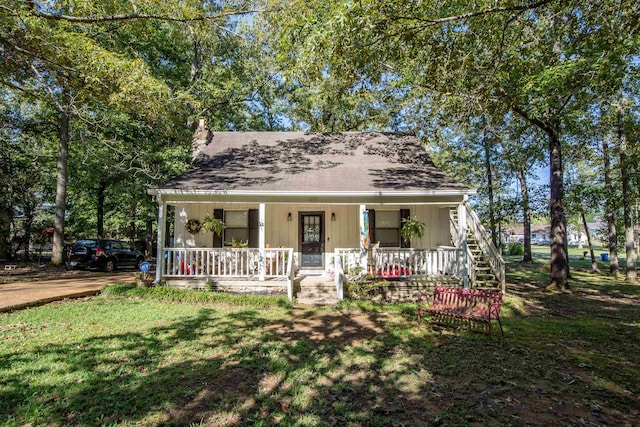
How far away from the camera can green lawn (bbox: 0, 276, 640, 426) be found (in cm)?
354

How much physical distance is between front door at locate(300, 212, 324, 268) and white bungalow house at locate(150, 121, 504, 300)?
0.11 feet

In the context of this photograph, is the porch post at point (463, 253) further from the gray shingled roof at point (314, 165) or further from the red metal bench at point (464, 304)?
the red metal bench at point (464, 304)

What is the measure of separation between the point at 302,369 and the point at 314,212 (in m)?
7.46

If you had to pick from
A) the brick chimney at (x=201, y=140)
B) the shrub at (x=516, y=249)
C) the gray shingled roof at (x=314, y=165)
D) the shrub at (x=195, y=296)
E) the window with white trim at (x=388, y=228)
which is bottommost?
the shrub at (x=516, y=249)

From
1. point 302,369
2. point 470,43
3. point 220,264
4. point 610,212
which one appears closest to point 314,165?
point 220,264

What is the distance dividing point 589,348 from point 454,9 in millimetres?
7876

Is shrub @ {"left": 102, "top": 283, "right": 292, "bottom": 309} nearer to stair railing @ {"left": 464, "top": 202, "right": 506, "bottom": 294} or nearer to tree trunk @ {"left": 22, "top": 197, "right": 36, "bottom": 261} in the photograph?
stair railing @ {"left": 464, "top": 202, "right": 506, "bottom": 294}

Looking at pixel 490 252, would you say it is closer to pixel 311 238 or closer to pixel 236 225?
pixel 311 238

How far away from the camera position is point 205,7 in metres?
8.92

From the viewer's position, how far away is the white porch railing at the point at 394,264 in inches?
369

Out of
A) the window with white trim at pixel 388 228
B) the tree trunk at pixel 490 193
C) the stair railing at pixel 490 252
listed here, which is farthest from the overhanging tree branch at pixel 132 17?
A: the tree trunk at pixel 490 193

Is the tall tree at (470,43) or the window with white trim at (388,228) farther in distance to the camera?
the window with white trim at (388,228)

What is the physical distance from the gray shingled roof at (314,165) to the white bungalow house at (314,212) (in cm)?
4

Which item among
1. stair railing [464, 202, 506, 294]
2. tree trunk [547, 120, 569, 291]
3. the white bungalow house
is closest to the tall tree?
the white bungalow house
